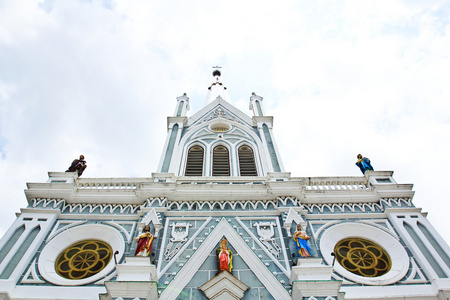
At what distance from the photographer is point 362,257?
1084cm

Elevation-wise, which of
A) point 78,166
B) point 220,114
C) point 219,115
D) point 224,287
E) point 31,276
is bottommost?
point 224,287

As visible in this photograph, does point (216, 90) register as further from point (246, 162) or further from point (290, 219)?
point (290, 219)

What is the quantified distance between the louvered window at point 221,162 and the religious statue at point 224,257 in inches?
213

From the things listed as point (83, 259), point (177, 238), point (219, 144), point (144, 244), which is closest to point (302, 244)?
point (177, 238)

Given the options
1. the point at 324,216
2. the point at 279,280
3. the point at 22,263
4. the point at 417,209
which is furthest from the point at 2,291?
the point at 417,209

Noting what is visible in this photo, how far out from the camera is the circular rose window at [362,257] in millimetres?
10422

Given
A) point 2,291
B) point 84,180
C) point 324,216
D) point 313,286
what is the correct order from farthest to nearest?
point 84,180
point 324,216
point 2,291
point 313,286

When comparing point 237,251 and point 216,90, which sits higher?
point 216,90

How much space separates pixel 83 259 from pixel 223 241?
12.9 feet

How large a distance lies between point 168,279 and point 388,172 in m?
8.60

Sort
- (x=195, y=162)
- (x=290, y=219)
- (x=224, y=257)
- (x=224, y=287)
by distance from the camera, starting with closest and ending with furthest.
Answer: (x=224, y=287), (x=224, y=257), (x=290, y=219), (x=195, y=162)

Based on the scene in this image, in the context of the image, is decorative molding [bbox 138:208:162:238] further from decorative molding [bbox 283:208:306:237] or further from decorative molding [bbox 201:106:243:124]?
decorative molding [bbox 201:106:243:124]

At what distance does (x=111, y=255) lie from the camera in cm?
1085

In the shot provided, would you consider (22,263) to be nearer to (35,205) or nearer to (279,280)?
(35,205)
